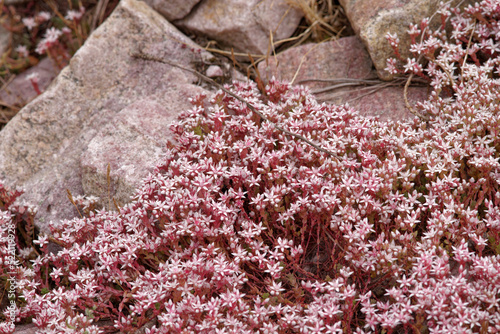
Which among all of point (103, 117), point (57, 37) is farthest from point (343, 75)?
point (57, 37)

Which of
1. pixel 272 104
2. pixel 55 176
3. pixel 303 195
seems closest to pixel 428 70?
pixel 272 104

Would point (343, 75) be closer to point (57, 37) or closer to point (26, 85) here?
point (57, 37)

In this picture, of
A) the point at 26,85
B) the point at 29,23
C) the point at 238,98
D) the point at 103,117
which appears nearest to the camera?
the point at 238,98

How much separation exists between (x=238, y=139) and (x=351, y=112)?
1217 mm

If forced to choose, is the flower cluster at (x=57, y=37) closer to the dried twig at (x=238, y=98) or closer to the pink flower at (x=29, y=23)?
the pink flower at (x=29, y=23)

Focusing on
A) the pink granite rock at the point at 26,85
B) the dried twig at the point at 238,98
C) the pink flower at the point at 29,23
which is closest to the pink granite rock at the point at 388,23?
the dried twig at the point at 238,98

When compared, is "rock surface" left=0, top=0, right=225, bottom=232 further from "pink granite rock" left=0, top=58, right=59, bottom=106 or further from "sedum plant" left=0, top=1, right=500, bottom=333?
"pink granite rock" left=0, top=58, right=59, bottom=106

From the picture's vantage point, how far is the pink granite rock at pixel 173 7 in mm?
6348

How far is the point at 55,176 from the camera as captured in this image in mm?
5285

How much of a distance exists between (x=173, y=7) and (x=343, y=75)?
2602 millimetres

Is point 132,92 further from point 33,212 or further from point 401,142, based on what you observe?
point 401,142

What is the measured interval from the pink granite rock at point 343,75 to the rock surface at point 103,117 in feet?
3.58

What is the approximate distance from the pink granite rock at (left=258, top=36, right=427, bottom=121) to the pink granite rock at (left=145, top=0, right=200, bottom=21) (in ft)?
4.58

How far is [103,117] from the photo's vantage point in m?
5.65
